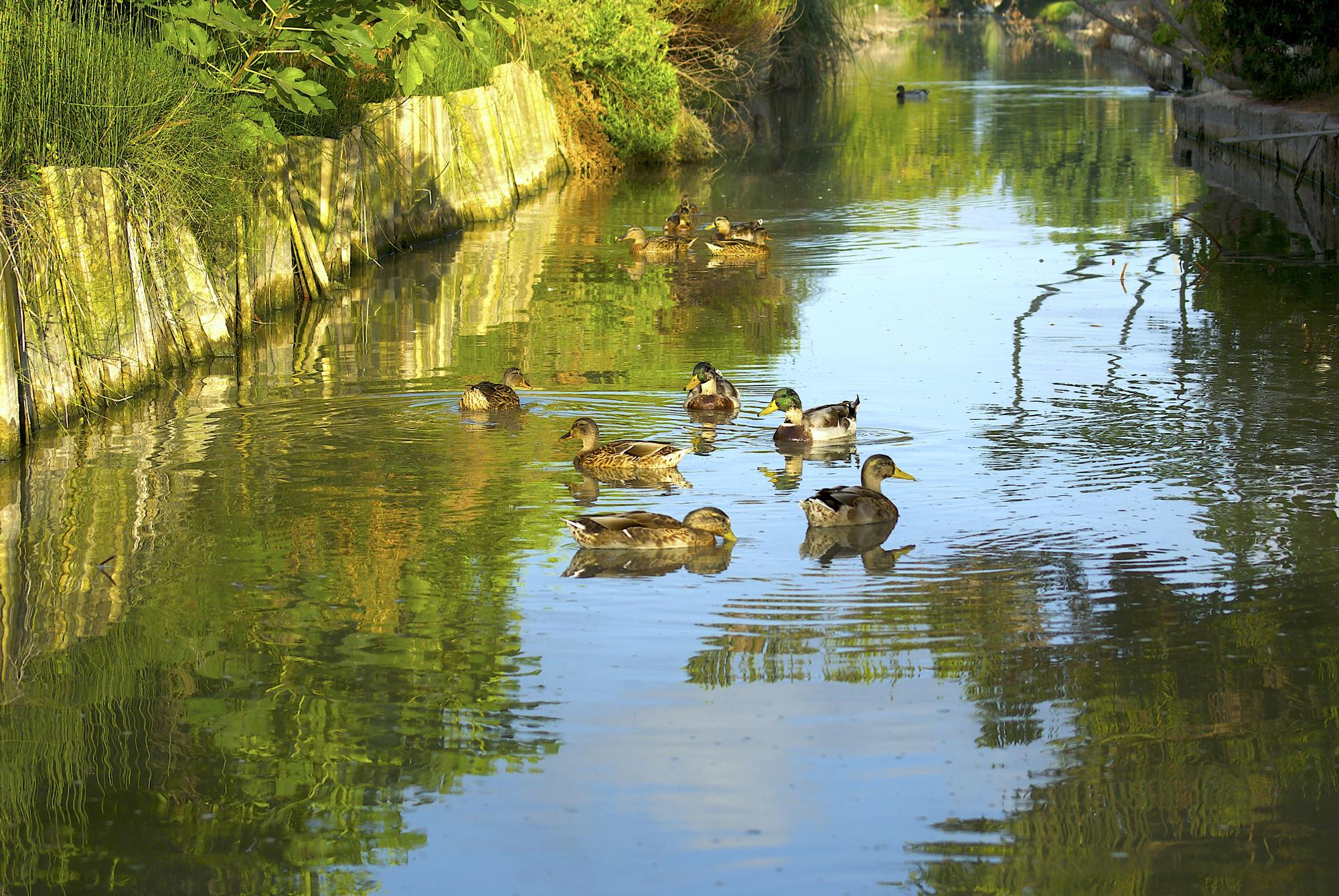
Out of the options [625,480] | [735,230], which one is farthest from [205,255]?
[735,230]

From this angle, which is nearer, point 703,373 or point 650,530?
point 650,530

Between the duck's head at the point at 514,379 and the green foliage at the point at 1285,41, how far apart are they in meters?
22.6

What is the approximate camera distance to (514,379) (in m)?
13.1

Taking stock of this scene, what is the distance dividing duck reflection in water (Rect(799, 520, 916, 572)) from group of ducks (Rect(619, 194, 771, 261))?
1209 centimetres

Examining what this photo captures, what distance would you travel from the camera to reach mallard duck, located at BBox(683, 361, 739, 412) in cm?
1235

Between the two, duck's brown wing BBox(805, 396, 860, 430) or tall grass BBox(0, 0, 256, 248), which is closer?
duck's brown wing BBox(805, 396, 860, 430)

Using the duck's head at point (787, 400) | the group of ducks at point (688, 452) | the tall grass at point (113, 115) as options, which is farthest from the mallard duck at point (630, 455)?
the tall grass at point (113, 115)

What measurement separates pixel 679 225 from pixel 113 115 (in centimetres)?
1104

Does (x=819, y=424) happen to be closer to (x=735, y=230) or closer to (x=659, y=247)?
(x=659, y=247)

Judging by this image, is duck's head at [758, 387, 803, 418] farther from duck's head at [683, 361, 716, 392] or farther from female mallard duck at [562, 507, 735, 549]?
female mallard duck at [562, 507, 735, 549]

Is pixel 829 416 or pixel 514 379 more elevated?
pixel 514 379

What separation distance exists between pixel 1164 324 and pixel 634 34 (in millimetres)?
16896

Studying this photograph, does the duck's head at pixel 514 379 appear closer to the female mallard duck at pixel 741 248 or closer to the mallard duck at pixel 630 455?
the mallard duck at pixel 630 455

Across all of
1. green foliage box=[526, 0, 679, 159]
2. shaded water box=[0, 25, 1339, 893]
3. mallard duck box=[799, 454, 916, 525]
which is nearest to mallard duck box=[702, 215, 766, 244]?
shaded water box=[0, 25, 1339, 893]
